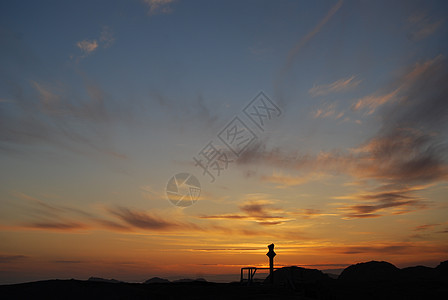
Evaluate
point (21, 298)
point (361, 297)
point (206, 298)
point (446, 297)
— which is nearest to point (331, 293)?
point (361, 297)

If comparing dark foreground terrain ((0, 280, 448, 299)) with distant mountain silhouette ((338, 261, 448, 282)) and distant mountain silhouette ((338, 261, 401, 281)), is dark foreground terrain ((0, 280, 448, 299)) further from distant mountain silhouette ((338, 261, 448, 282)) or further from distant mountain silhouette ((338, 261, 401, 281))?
distant mountain silhouette ((338, 261, 401, 281))

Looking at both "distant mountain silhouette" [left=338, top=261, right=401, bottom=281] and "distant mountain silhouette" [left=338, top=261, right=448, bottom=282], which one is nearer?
"distant mountain silhouette" [left=338, top=261, right=448, bottom=282]

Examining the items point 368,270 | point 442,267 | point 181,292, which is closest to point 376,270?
point 368,270

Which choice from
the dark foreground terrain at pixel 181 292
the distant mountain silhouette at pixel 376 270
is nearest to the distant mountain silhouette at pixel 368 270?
the distant mountain silhouette at pixel 376 270

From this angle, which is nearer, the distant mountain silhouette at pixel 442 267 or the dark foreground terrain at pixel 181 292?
the dark foreground terrain at pixel 181 292

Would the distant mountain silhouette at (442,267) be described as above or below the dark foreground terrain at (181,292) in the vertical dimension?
above

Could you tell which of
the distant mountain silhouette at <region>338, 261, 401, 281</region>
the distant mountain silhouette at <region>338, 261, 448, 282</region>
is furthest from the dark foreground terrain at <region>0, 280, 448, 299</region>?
the distant mountain silhouette at <region>338, 261, 401, 281</region>

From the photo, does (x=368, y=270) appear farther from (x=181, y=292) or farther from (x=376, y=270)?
(x=181, y=292)

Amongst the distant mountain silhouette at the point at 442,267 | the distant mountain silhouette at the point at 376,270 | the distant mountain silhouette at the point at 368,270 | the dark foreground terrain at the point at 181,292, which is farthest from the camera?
the distant mountain silhouette at the point at 368,270

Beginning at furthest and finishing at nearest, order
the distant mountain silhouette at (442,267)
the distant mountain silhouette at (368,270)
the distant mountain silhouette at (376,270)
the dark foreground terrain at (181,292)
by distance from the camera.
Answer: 1. the distant mountain silhouette at (368,270)
2. the distant mountain silhouette at (376,270)
3. the distant mountain silhouette at (442,267)
4. the dark foreground terrain at (181,292)

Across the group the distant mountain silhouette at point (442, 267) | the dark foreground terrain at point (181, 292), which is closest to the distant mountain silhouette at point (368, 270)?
the distant mountain silhouette at point (442, 267)

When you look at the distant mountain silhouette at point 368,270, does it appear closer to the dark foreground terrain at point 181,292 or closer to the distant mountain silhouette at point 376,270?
the distant mountain silhouette at point 376,270

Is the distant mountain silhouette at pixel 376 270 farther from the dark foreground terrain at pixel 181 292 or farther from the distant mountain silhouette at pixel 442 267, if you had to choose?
the dark foreground terrain at pixel 181 292

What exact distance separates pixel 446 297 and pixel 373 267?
1786 inches
